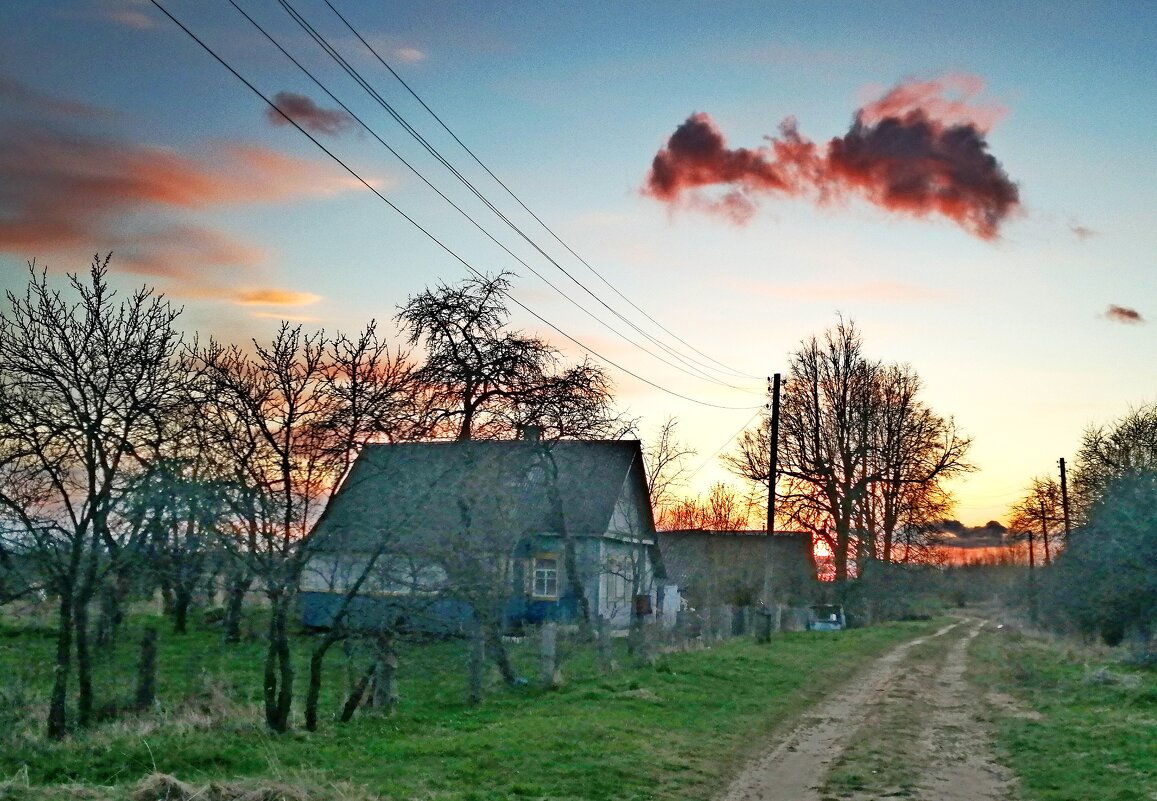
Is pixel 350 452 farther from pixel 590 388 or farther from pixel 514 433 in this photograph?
pixel 590 388

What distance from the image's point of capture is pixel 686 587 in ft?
135

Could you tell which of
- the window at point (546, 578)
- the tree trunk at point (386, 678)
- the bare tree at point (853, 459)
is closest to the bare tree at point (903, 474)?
the bare tree at point (853, 459)

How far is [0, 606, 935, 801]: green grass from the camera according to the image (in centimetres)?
1041

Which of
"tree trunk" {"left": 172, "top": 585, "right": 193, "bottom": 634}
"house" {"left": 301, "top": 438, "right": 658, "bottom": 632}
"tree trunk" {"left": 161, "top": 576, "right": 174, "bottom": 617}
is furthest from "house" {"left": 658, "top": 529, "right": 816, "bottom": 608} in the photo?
"tree trunk" {"left": 161, "top": 576, "right": 174, "bottom": 617}

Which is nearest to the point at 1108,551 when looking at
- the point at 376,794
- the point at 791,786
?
the point at 791,786

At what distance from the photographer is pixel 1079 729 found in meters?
14.3

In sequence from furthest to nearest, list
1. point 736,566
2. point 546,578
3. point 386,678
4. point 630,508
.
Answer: point 736,566, point 630,508, point 546,578, point 386,678

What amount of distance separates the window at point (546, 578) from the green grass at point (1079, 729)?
13208mm

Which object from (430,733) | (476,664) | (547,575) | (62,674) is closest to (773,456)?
(547,575)

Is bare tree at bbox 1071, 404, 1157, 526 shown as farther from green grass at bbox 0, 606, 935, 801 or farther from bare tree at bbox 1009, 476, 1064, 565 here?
green grass at bbox 0, 606, 935, 801

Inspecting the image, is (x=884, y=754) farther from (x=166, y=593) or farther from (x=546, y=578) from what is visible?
(x=546, y=578)

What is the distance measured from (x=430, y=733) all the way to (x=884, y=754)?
5831mm

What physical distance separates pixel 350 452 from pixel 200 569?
7.94ft

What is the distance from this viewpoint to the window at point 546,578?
32.5 meters
